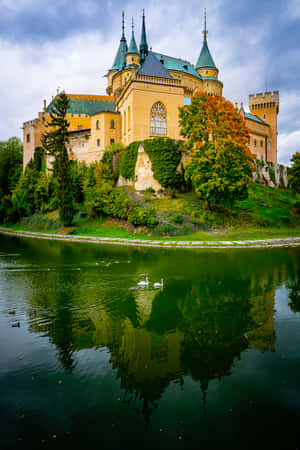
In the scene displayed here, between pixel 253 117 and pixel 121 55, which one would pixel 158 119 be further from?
pixel 253 117

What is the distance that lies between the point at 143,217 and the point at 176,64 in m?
42.8

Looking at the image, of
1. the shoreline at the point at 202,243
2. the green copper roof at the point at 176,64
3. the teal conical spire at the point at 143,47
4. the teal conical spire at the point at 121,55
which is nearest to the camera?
the shoreline at the point at 202,243

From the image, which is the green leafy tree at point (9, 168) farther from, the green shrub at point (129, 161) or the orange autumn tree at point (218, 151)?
the orange autumn tree at point (218, 151)

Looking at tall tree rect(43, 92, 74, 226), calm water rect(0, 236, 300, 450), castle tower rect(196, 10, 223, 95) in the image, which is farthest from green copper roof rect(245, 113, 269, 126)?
calm water rect(0, 236, 300, 450)

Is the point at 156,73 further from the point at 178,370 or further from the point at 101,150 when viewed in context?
the point at 178,370

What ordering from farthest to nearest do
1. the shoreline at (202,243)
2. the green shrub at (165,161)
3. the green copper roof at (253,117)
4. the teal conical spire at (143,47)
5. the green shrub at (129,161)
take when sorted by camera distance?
1. the green copper roof at (253,117)
2. the teal conical spire at (143,47)
3. the green shrub at (129,161)
4. the green shrub at (165,161)
5. the shoreline at (202,243)

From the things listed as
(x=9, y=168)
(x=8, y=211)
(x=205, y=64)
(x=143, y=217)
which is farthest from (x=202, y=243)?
(x=205, y=64)

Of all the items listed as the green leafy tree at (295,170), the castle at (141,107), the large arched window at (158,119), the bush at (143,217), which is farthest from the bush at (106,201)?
the green leafy tree at (295,170)

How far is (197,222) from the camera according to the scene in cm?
2950

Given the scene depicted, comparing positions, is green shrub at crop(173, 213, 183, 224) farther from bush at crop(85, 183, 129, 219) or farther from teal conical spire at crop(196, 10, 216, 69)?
teal conical spire at crop(196, 10, 216, 69)

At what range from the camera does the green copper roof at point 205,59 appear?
62.2 metres

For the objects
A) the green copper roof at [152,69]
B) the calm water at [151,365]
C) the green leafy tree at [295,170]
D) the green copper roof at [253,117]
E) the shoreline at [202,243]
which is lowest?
the calm water at [151,365]

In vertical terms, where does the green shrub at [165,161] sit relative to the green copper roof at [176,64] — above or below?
below

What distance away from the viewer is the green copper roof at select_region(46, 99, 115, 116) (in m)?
53.0
